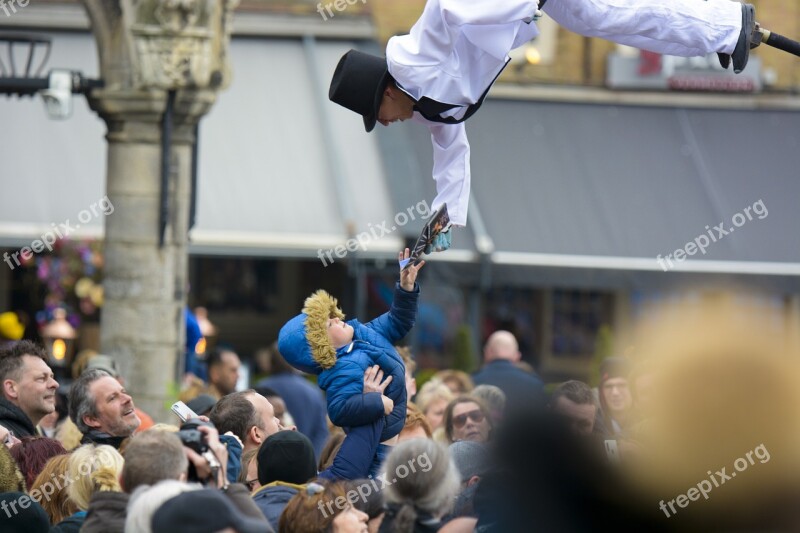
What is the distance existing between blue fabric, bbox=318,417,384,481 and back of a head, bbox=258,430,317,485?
8cm

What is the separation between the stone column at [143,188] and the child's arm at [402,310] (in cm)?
425

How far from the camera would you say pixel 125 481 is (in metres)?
3.80

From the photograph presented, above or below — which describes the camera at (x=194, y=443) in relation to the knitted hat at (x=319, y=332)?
below

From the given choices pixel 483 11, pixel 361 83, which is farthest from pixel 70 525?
pixel 483 11

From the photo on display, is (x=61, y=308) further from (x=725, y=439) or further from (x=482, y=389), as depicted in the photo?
(x=725, y=439)

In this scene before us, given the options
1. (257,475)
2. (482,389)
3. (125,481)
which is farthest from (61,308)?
(125,481)

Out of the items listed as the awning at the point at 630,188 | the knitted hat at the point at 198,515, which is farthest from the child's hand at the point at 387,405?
the awning at the point at 630,188

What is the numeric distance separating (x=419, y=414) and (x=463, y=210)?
4.66 ft

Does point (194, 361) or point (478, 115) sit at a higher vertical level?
point (478, 115)

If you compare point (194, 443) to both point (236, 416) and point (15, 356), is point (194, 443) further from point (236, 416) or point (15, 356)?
point (15, 356)

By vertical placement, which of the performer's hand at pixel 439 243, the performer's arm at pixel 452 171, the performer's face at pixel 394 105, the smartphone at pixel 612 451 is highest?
the performer's face at pixel 394 105

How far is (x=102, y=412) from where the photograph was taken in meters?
5.34

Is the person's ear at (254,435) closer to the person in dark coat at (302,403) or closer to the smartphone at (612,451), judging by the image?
the smartphone at (612,451)

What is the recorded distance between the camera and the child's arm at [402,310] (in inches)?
187
